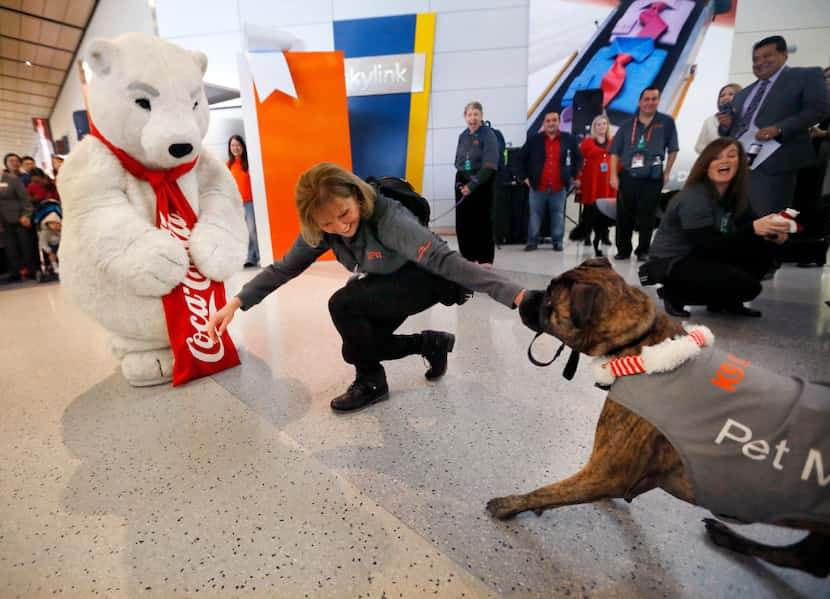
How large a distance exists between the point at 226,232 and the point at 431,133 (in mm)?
4416

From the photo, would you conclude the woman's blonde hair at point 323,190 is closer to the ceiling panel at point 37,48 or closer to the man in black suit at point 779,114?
the man in black suit at point 779,114

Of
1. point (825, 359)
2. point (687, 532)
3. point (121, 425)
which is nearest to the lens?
point (687, 532)

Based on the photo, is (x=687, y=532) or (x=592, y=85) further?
(x=592, y=85)

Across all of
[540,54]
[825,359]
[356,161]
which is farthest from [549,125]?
[825,359]

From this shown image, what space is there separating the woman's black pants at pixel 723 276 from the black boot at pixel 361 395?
→ 1.75 m

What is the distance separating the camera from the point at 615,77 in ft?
17.9

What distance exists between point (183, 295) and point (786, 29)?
6.87 m

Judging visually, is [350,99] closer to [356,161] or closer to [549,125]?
[356,161]

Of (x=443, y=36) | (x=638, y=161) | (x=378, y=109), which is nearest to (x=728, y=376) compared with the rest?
(x=638, y=161)

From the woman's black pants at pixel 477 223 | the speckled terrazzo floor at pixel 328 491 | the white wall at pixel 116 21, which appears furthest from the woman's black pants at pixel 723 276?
the white wall at pixel 116 21

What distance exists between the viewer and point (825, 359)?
1766mm

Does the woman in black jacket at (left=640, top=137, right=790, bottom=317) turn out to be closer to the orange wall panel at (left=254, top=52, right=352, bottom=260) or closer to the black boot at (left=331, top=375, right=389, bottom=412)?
the black boot at (left=331, top=375, right=389, bottom=412)

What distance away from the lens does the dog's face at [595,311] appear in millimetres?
862

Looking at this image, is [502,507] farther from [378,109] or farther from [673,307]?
[378,109]
